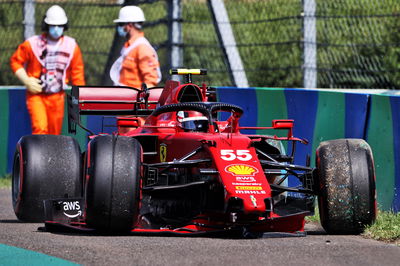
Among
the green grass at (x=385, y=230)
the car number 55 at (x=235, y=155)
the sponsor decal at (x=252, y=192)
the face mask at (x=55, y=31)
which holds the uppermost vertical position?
the face mask at (x=55, y=31)

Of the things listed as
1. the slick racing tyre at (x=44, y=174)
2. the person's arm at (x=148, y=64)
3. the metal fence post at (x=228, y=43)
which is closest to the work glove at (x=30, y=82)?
the person's arm at (x=148, y=64)

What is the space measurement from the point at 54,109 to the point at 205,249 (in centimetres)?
731

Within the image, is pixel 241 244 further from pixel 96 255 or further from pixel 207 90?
pixel 207 90

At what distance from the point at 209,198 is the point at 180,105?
947 millimetres

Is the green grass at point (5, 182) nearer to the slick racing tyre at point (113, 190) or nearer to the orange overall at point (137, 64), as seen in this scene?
the orange overall at point (137, 64)

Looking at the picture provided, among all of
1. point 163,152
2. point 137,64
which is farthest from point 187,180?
point 137,64

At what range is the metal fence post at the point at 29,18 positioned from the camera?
16.3 meters

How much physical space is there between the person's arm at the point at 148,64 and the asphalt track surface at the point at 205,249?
18.9ft

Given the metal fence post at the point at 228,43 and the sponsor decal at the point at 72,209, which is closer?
the sponsor decal at the point at 72,209

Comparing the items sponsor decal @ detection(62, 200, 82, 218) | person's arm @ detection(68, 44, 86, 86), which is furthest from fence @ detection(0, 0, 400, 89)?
sponsor decal @ detection(62, 200, 82, 218)

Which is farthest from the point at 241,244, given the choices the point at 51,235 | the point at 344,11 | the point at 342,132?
the point at 344,11

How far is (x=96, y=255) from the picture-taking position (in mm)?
6973

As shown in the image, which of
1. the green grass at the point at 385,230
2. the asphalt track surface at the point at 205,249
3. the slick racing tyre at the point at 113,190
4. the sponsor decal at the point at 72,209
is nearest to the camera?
the asphalt track surface at the point at 205,249

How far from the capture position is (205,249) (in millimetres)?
7262
